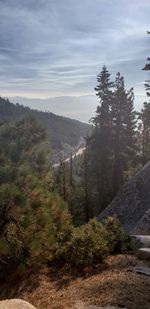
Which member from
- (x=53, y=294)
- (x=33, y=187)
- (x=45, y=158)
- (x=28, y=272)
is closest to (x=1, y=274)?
(x=28, y=272)

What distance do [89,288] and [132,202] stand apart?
20.3m

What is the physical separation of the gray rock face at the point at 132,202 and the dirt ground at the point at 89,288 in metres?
15.0

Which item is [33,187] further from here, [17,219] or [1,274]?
[1,274]

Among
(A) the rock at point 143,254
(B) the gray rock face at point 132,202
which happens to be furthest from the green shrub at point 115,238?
(B) the gray rock face at point 132,202


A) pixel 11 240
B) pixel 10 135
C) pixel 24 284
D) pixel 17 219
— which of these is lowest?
pixel 24 284

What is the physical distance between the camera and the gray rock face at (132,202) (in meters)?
27.3

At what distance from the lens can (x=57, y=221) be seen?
478 inches

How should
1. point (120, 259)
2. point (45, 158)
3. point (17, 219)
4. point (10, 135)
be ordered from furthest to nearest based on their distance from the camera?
1. point (45, 158)
2. point (10, 135)
3. point (120, 259)
4. point (17, 219)

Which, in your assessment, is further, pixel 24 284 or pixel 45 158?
pixel 45 158

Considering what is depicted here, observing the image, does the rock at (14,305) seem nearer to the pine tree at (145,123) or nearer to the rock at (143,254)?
the rock at (143,254)

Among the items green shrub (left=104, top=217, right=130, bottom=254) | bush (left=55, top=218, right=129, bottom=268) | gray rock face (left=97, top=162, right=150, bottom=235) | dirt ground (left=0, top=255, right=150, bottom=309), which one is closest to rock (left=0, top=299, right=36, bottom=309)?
dirt ground (left=0, top=255, right=150, bottom=309)

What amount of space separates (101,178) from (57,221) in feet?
94.5

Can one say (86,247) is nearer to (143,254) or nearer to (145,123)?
(143,254)

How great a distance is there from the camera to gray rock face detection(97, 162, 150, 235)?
27297 mm
